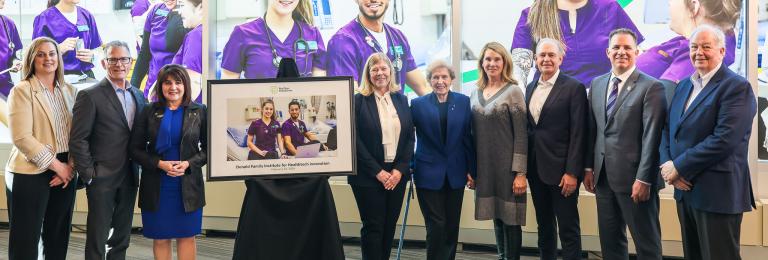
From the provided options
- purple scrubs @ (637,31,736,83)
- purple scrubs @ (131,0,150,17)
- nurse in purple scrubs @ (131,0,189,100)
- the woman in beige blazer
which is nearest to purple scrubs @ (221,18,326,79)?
nurse in purple scrubs @ (131,0,189,100)

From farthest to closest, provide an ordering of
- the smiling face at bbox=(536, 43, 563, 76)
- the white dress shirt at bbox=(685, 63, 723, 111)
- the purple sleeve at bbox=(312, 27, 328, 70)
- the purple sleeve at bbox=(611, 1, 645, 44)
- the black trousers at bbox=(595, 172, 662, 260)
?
the purple sleeve at bbox=(312, 27, 328, 70) → the purple sleeve at bbox=(611, 1, 645, 44) → the smiling face at bbox=(536, 43, 563, 76) → the black trousers at bbox=(595, 172, 662, 260) → the white dress shirt at bbox=(685, 63, 723, 111)

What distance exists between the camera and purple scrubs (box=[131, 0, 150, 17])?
19.8ft

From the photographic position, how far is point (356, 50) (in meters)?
5.50

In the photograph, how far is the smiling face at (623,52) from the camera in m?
3.50

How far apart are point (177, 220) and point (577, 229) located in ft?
7.30

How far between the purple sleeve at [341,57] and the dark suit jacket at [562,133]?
218 centimetres

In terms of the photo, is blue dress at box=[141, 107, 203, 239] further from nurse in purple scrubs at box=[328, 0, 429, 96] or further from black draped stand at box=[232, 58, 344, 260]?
nurse in purple scrubs at box=[328, 0, 429, 96]

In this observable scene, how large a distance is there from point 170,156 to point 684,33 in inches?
145

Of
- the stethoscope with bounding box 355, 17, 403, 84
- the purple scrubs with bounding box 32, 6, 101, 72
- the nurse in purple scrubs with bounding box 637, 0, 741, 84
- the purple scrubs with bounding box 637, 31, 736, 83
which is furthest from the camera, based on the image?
the purple scrubs with bounding box 32, 6, 101, 72

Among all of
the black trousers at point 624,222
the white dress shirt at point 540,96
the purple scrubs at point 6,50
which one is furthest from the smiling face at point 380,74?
the purple scrubs at point 6,50

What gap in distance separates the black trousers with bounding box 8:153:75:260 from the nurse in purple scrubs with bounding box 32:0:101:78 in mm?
2848

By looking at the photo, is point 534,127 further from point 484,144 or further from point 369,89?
point 369,89

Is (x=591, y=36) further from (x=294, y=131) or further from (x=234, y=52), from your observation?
(x=234, y=52)

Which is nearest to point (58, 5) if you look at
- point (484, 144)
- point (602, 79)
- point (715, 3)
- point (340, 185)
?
point (340, 185)
